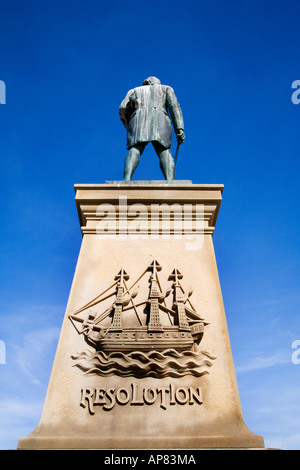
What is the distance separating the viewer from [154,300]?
3.37 metres

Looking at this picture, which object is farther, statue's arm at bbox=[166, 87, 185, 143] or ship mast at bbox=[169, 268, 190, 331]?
statue's arm at bbox=[166, 87, 185, 143]

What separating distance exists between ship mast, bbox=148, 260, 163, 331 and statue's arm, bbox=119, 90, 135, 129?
286 centimetres

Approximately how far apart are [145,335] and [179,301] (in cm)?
47

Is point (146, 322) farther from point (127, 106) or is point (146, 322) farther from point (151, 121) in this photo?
point (127, 106)

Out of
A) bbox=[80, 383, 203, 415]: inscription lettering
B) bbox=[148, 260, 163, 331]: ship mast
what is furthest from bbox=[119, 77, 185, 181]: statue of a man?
bbox=[80, 383, 203, 415]: inscription lettering

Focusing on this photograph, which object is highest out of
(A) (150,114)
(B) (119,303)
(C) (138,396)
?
(A) (150,114)

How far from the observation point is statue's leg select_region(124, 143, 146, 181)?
4.89 metres

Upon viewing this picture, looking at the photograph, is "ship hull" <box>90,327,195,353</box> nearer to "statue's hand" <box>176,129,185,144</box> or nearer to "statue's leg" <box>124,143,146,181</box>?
"statue's leg" <box>124,143,146,181</box>

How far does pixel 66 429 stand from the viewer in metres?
2.79

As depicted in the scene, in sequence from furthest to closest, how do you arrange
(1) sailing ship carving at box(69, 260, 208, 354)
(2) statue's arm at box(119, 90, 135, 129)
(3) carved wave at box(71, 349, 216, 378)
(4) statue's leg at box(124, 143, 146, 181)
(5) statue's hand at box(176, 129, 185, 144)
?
(2) statue's arm at box(119, 90, 135, 129) < (5) statue's hand at box(176, 129, 185, 144) < (4) statue's leg at box(124, 143, 146, 181) < (1) sailing ship carving at box(69, 260, 208, 354) < (3) carved wave at box(71, 349, 216, 378)

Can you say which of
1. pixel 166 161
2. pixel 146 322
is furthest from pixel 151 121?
pixel 146 322

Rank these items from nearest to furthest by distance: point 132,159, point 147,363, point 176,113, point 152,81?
point 147,363
point 132,159
point 176,113
point 152,81

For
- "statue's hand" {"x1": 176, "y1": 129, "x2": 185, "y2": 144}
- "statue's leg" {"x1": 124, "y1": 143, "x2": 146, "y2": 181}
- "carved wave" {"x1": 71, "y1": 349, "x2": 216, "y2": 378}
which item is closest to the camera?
"carved wave" {"x1": 71, "y1": 349, "x2": 216, "y2": 378}

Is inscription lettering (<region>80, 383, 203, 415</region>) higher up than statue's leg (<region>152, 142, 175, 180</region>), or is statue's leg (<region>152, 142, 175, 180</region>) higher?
statue's leg (<region>152, 142, 175, 180</region>)
